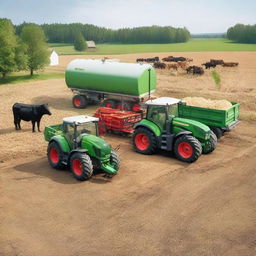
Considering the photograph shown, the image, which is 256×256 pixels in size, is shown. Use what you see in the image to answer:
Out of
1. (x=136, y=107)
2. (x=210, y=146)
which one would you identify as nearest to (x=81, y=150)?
(x=210, y=146)

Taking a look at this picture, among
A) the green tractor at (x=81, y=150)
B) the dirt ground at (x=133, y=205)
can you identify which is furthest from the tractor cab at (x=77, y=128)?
→ the dirt ground at (x=133, y=205)

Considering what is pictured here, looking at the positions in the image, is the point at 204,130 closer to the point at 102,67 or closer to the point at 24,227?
the point at 24,227

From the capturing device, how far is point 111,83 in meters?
23.4

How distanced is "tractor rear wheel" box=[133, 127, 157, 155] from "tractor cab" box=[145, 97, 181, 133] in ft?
1.93

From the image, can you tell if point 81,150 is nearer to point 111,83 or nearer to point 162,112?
point 162,112

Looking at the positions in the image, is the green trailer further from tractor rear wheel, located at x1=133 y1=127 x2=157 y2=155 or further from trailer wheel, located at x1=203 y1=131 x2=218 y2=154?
tractor rear wheel, located at x1=133 y1=127 x2=157 y2=155

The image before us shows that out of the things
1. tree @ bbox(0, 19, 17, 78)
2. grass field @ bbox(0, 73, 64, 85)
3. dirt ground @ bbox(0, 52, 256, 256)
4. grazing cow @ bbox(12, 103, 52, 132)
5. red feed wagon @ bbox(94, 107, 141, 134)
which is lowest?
dirt ground @ bbox(0, 52, 256, 256)

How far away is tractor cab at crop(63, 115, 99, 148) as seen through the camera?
12992mm

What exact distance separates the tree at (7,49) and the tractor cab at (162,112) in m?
27.8

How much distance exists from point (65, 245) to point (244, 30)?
477 ft

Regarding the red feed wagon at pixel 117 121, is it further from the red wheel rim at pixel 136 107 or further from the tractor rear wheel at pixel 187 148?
the tractor rear wheel at pixel 187 148

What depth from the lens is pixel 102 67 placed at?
24.2 meters

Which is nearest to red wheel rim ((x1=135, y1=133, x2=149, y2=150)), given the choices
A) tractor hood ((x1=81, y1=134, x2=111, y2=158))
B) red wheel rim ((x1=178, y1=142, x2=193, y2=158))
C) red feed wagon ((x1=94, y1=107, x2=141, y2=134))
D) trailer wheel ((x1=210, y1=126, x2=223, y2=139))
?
red wheel rim ((x1=178, y1=142, x2=193, y2=158))

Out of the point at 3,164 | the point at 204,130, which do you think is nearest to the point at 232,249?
the point at 204,130
